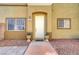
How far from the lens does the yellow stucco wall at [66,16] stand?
48.0 feet

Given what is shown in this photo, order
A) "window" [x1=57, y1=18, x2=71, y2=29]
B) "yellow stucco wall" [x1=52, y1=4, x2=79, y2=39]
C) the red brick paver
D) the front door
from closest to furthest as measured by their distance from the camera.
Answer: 1. the red brick paver
2. the front door
3. "yellow stucco wall" [x1=52, y1=4, x2=79, y2=39]
4. "window" [x1=57, y1=18, x2=71, y2=29]

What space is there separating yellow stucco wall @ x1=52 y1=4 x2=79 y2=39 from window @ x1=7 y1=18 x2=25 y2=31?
2.62 metres

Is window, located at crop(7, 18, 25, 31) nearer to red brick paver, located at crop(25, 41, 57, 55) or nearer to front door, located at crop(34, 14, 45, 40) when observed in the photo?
front door, located at crop(34, 14, 45, 40)

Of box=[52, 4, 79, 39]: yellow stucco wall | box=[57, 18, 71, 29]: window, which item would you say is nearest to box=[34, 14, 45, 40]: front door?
box=[52, 4, 79, 39]: yellow stucco wall

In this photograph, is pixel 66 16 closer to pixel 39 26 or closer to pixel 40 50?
pixel 39 26

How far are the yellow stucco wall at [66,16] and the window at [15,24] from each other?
2621 mm

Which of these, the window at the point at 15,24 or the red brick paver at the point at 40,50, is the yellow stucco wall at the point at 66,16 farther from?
the red brick paver at the point at 40,50

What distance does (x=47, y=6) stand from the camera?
14094mm

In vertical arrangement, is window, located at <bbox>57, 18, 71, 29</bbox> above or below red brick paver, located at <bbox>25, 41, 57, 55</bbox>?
above

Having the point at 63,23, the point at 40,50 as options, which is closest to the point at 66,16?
the point at 63,23

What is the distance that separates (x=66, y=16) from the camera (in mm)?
14703

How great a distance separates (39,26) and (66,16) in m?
2.44

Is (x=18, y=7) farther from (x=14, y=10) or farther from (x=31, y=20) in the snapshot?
(x=31, y=20)

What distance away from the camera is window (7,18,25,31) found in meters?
14.7
